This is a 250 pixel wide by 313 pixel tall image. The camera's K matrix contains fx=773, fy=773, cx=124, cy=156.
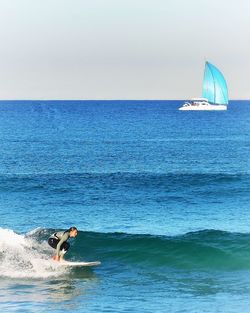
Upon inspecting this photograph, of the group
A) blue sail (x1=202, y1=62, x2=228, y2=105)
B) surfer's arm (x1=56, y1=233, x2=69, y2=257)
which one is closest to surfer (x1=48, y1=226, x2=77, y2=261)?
surfer's arm (x1=56, y1=233, x2=69, y2=257)

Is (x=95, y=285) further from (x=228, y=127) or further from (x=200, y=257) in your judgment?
(x=228, y=127)

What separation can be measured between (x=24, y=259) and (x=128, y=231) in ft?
32.2

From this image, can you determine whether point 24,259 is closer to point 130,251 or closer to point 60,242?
point 60,242

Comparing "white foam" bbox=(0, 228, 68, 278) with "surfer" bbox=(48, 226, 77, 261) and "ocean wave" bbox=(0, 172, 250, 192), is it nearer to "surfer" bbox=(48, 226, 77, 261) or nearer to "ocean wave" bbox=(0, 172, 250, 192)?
"surfer" bbox=(48, 226, 77, 261)

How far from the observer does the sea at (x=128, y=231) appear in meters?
25.6

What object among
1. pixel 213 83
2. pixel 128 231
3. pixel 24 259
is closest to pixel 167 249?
pixel 128 231

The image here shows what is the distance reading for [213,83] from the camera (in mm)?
188125

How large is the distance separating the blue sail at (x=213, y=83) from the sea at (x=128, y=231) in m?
98.8

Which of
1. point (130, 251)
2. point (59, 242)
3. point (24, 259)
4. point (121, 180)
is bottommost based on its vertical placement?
point (130, 251)

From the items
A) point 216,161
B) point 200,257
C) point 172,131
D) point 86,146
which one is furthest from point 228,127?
point 200,257

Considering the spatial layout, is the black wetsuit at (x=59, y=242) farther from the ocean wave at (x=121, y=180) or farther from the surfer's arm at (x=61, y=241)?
the ocean wave at (x=121, y=180)

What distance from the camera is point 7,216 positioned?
42281 mm

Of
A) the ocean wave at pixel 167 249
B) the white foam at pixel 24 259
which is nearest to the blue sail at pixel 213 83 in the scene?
the ocean wave at pixel 167 249

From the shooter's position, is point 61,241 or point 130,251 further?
point 130,251
